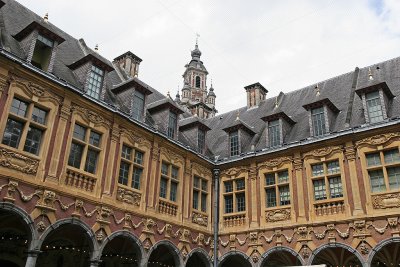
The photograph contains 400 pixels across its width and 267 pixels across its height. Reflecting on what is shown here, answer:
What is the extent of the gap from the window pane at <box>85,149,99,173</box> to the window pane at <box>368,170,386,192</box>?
9427mm

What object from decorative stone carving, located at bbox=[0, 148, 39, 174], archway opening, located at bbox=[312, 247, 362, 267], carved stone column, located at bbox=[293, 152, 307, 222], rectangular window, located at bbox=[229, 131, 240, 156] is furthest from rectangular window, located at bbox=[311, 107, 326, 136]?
decorative stone carving, located at bbox=[0, 148, 39, 174]

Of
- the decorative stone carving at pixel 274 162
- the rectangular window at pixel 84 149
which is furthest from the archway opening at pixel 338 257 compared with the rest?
the rectangular window at pixel 84 149

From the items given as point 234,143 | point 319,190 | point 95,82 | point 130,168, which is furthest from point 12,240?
point 319,190

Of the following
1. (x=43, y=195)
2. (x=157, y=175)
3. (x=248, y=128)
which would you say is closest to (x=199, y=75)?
(x=248, y=128)

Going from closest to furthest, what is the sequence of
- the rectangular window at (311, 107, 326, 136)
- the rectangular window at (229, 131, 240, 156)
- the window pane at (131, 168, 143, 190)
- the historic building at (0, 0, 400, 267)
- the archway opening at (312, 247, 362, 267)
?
the historic building at (0, 0, 400, 267) < the window pane at (131, 168, 143, 190) < the archway opening at (312, 247, 362, 267) < the rectangular window at (311, 107, 326, 136) < the rectangular window at (229, 131, 240, 156)

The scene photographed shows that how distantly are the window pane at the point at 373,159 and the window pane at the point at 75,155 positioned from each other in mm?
9872

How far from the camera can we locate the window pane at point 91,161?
1223 cm

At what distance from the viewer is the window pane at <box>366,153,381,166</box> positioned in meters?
13.2

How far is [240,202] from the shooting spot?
16.1 m

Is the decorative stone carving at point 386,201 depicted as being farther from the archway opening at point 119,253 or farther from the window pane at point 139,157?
the archway opening at point 119,253

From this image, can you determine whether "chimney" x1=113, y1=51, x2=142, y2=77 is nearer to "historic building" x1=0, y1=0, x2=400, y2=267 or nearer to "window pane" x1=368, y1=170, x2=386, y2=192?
"historic building" x1=0, y1=0, x2=400, y2=267

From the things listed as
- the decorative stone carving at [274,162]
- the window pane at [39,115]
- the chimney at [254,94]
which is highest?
the chimney at [254,94]

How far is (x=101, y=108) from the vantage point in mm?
12797

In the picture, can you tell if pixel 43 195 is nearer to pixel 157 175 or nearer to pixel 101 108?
pixel 101 108
